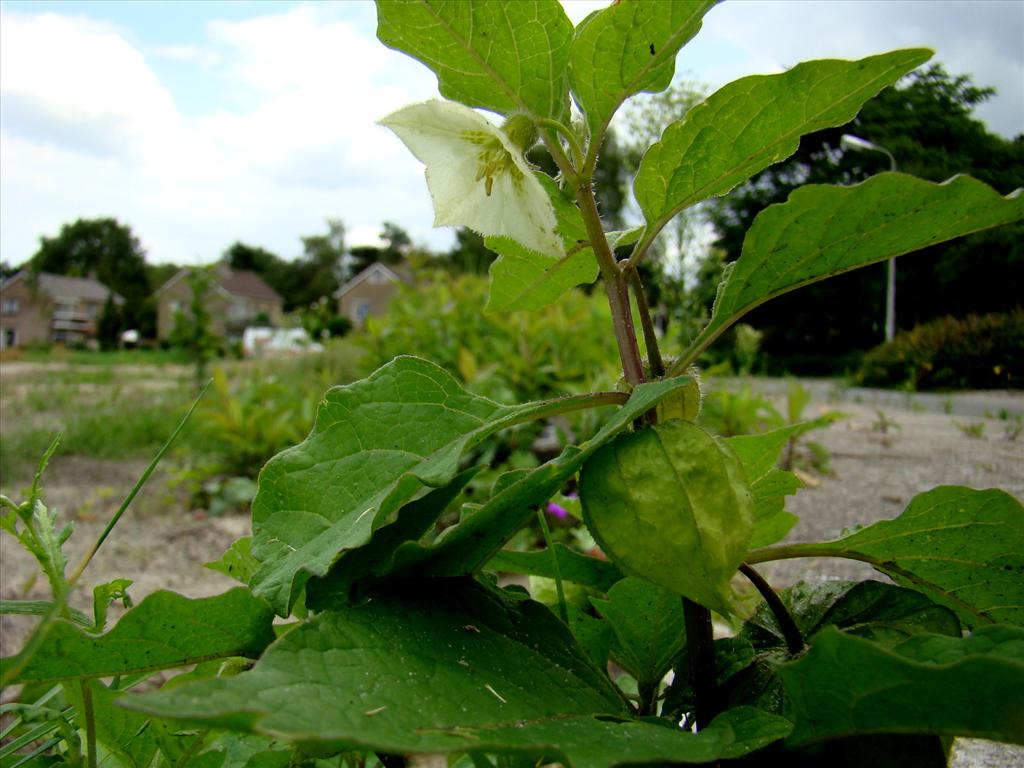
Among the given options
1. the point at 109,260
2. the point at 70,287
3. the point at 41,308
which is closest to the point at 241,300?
the point at 109,260

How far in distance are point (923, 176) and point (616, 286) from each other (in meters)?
1.25

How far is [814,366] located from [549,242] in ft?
21.2

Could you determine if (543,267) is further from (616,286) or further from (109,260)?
(109,260)

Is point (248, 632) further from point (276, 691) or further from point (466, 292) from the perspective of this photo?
point (466, 292)

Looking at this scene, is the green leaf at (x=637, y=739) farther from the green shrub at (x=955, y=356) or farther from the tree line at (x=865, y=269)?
the green shrub at (x=955, y=356)

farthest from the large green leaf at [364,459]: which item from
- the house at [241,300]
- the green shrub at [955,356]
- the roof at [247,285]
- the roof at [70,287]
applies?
the roof at [247,285]

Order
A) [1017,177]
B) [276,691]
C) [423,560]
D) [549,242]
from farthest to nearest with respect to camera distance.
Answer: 1. [1017,177]
2. [549,242]
3. [423,560]
4. [276,691]

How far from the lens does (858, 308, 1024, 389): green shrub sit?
3072 millimetres

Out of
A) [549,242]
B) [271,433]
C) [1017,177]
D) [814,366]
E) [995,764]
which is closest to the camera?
[549,242]

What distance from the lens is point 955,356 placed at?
3828 mm

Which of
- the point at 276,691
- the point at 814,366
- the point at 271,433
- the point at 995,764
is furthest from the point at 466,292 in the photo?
the point at 276,691

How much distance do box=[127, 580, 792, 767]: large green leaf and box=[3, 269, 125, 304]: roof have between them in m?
10.7

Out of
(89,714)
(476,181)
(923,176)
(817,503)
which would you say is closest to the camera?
(89,714)

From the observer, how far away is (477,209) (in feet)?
1.67
